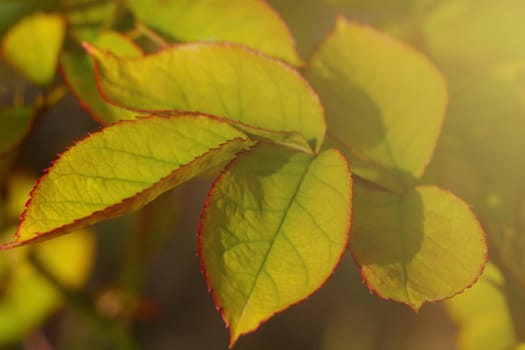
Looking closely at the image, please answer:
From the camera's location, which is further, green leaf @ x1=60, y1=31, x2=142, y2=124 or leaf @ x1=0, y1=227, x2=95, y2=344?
leaf @ x1=0, y1=227, x2=95, y2=344

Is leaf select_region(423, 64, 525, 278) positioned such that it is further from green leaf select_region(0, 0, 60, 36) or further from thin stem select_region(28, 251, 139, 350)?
thin stem select_region(28, 251, 139, 350)

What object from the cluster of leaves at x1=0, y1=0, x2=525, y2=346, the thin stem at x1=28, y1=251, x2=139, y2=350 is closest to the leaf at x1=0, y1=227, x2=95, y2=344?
the thin stem at x1=28, y1=251, x2=139, y2=350

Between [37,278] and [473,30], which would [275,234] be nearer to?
[473,30]

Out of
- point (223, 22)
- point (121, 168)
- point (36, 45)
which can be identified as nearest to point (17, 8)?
point (36, 45)

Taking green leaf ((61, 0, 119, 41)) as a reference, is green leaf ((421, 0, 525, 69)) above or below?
below

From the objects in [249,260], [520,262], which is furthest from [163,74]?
[520,262]

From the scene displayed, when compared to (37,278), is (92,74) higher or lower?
higher

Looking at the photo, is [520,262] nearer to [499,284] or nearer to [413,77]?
[499,284]

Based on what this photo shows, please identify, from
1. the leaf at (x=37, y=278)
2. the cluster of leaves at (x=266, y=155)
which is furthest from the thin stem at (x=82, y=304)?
the cluster of leaves at (x=266, y=155)
